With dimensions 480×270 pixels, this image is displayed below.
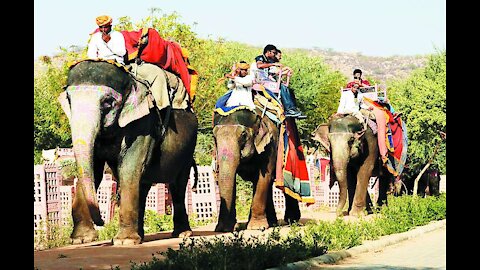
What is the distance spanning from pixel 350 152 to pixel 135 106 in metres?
8.38

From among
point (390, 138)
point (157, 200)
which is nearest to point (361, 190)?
point (390, 138)

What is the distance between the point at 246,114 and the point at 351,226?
2.92 metres

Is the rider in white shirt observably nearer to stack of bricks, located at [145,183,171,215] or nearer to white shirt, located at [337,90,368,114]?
white shirt, located at [337,90,368,114]

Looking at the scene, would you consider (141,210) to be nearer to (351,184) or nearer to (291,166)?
(291,166)

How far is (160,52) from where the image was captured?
16.5m

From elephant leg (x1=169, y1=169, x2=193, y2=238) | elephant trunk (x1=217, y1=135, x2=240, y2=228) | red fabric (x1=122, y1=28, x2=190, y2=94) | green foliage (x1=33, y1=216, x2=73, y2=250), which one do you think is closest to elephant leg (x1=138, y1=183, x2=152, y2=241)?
elephant leg (x1=169, y1=169, x2=193, y2=238)

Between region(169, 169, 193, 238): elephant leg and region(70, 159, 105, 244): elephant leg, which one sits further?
region(169, 169, 193, 238): elephant leg

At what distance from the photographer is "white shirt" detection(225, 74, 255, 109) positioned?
60.3 ft

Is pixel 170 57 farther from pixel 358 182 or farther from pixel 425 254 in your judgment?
pixel 358 182

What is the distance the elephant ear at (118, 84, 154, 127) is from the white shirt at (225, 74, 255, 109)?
3441 mm
